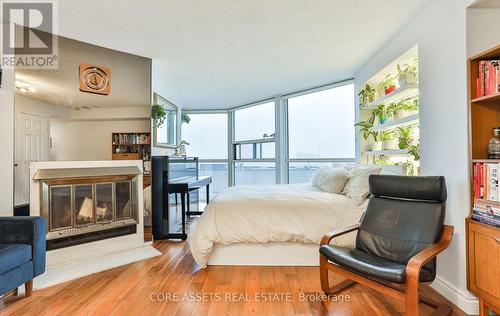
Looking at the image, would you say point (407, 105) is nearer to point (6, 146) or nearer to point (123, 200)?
point (123, 200)

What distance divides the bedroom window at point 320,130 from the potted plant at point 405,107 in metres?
1.11

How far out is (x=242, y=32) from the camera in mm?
2654

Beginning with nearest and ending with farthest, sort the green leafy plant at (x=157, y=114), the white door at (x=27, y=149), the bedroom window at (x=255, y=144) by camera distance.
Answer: the white door at (x=27, y=149) < the green leafy plant at (x=157, y=114) < the bedroom window at (x=255, y=144)

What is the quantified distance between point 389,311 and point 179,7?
299 cm

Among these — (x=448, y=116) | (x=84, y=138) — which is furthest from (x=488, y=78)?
(x=84, y=138)

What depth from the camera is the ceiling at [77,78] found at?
8.58 ft

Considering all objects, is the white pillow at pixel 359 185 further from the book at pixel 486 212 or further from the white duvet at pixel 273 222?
the book at pixel 486 212

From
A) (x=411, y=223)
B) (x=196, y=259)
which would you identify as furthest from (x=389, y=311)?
(x=196, y=259)

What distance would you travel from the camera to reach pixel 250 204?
261 cm

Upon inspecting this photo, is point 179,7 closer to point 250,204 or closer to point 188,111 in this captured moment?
point 250,204

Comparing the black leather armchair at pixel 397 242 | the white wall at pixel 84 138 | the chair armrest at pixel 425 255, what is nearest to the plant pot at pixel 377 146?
the black leather armchair at pixel 397 242

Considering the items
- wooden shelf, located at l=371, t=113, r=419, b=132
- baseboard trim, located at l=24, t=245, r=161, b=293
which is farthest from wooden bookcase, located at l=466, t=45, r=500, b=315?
baseboard trim, located at l=24, t=245, r=161, b=293

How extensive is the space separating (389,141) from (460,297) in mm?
1790

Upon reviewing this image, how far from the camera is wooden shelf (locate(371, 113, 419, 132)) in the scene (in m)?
2.52
